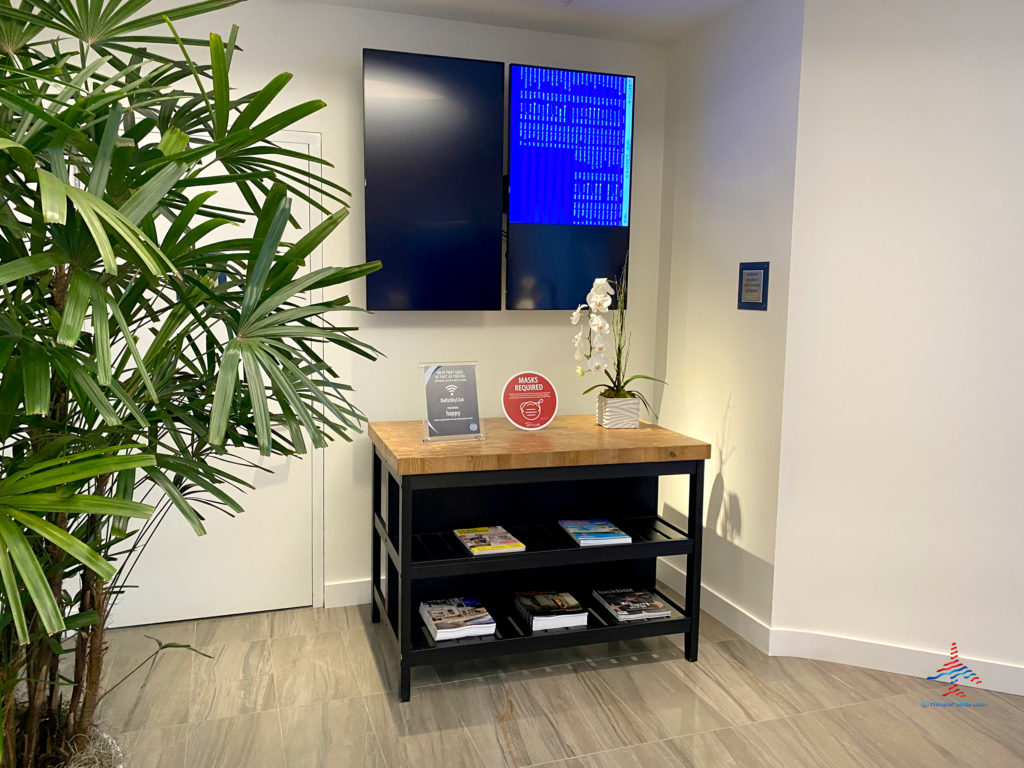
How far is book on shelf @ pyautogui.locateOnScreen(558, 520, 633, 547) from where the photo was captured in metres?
2.96

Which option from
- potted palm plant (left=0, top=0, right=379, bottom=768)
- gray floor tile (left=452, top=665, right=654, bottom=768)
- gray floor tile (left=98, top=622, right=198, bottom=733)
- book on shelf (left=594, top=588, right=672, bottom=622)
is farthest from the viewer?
book on shelf (left=594, top=588, right=672, bottom=622)

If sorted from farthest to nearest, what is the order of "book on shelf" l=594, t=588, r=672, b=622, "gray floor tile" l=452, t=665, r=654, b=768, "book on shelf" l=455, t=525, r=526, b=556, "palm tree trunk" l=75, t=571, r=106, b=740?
"book on shelf" l=594, t=588, r=672, b=622 → "book on shelf" l=455, t=525, r=526, b=556 → "gray floor tile" l=452, t=665, r=654, b=768 → "palm tree trunk" l=75, t=571, r=106, b=740

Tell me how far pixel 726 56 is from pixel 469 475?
2.16 meters

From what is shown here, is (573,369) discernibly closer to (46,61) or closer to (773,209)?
(773,209)

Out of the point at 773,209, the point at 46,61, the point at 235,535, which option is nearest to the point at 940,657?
the point at 773,209

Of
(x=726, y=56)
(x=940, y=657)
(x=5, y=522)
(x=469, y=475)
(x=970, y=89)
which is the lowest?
(x=940, y=657)

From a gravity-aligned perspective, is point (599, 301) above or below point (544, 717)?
above

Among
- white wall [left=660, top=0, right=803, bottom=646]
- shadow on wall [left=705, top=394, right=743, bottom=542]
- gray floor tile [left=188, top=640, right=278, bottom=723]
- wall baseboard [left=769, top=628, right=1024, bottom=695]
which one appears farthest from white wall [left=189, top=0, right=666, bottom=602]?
wall baseboard [left=769, top=628, right=1024, bottom=695]

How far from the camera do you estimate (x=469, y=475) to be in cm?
276

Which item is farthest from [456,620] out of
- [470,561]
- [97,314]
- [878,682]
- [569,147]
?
[569,147]

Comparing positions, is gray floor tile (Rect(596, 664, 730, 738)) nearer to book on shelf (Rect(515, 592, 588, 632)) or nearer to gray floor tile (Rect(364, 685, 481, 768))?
book on shelf (Rect(515, 592, 588, 632))

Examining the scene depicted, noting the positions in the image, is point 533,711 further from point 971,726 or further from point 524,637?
point 971,726

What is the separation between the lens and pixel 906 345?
2.94 m

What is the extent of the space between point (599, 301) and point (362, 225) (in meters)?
1.11
